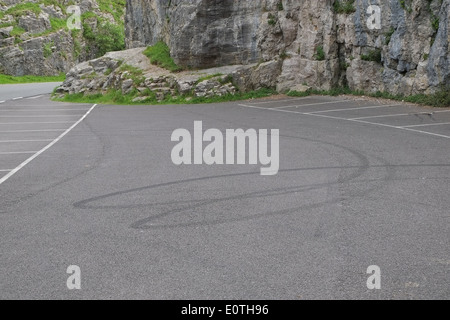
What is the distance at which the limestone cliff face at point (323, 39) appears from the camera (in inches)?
798

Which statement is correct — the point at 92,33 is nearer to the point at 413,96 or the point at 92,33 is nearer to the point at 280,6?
the point at 280,6

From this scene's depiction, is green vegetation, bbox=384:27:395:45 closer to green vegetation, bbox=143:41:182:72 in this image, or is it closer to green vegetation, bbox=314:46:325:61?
green vegetation, bbox=314:46:325:61

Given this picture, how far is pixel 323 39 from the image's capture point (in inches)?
1008

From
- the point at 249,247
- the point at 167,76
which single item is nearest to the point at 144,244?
the point at 249,247

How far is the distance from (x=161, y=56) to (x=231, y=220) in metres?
26.1

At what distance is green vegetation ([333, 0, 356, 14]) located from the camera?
24203 mm

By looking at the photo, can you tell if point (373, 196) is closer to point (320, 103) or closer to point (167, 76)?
point (320, 103)

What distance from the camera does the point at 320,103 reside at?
74.1ft

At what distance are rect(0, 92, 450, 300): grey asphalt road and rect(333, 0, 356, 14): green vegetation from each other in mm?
11620

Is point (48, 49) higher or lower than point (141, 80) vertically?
higher

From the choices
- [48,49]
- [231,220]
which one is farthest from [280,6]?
[48,49]

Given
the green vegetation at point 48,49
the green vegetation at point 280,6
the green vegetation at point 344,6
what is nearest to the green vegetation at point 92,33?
the green vegetation at point 48,49
